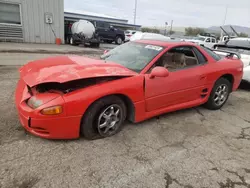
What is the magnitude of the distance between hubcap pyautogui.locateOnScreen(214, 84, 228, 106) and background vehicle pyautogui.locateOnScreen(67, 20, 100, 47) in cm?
1297

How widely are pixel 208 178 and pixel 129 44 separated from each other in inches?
107

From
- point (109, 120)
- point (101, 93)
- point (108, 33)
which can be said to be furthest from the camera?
point (108, 33)

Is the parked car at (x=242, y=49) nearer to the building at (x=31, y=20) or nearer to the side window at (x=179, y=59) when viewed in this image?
the side window at (x=179, y=59)

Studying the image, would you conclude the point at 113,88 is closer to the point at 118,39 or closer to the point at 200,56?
the point at 200,56

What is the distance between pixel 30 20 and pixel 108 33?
7780mm

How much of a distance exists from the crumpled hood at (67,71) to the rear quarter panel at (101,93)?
0.43 feet

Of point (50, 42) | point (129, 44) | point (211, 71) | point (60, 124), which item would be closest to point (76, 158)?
point (60, 124)

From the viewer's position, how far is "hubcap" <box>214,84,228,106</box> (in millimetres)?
4278

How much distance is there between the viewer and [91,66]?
298cm

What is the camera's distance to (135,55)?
3.59 m

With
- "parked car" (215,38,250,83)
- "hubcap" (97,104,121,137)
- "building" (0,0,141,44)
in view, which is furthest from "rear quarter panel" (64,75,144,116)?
"building" (0,0,141,44)

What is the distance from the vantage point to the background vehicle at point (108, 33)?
19859 mm

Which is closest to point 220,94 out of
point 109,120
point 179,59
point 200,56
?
point 200,56

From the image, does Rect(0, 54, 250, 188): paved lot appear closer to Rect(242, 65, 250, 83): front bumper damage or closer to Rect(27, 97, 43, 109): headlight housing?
Rect(27, 97, 43, 109): headlight housing
